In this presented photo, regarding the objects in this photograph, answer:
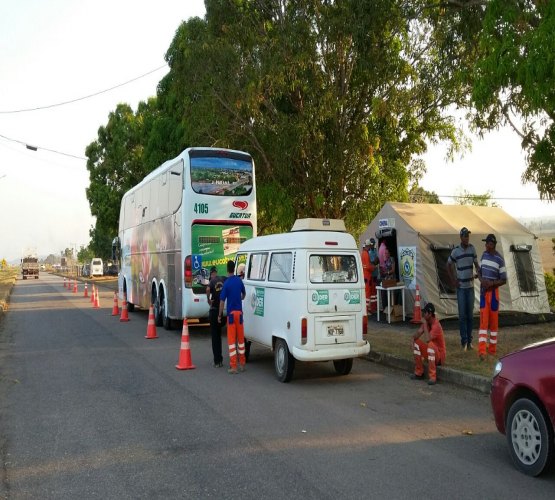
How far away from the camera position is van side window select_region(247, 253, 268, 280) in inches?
379

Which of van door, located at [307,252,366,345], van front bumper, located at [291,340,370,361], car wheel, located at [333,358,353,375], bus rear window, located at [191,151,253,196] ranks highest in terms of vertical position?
bus rear window, located at [191,151,253,196]

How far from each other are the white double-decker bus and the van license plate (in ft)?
19.1

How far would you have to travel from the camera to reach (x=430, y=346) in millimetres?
8562

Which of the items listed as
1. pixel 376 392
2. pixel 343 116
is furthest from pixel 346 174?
pixel 376 392

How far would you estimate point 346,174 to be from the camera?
64.4ft

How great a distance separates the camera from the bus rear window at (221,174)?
45.1 ft

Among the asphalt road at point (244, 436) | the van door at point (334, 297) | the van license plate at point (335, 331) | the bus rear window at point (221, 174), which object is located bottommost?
the asphalt road at point (244, 436)

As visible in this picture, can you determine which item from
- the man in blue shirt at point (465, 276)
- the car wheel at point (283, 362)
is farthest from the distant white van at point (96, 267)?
the man in blue shirt at point (465, 276)

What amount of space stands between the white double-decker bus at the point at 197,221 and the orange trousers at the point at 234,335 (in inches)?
168

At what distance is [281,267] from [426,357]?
2705 millimetres

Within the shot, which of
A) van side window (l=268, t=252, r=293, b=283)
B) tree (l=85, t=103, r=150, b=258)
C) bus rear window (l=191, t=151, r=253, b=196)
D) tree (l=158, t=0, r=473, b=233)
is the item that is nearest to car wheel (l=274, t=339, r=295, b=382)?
van side window (l=268, t=252, r=293, b=283)

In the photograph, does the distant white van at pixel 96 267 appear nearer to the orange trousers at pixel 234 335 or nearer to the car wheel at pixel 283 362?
the orange trousers at pixel 234 335

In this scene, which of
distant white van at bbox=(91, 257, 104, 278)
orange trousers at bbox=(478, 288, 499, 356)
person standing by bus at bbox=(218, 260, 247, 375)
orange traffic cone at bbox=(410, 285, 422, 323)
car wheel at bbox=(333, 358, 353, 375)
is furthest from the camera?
distant white van at bbox=(91, 257, 104, 278)

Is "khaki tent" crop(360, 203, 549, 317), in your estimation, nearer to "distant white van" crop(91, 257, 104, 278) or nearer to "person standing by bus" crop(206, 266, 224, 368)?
"person standing by bus" crop(206, 266, 224, 368)
